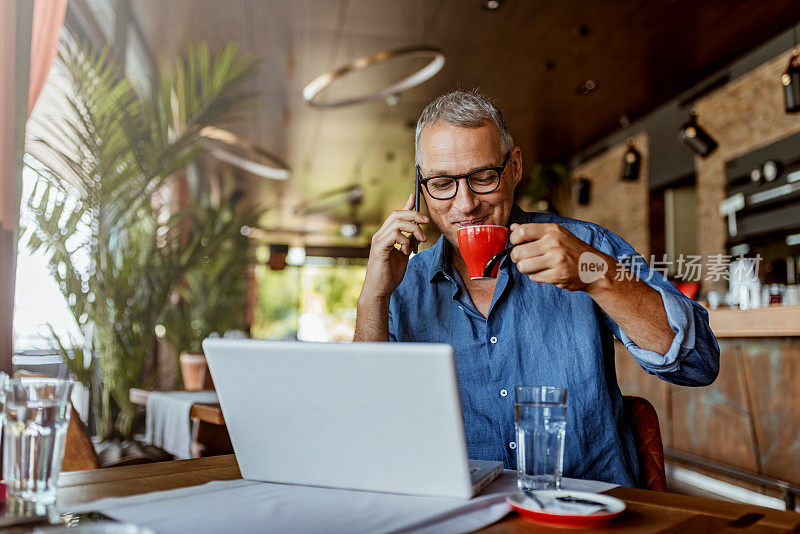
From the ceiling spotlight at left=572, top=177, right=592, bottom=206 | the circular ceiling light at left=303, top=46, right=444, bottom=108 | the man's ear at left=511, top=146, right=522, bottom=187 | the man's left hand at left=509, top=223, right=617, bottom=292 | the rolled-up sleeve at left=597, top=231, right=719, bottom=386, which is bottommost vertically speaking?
the rolled-up sleeve at left=597, top=231, right=719, bottom=386

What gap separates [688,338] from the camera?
1.29 m

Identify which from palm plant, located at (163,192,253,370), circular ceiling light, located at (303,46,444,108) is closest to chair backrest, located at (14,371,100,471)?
palm plant, located at (163,192,253,370)

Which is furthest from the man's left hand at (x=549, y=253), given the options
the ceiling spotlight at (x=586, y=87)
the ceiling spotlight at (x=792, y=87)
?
the ceiling spotlight at (x=586, y=87)

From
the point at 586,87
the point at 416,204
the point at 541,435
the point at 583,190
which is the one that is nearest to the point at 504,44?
the point at 586,87

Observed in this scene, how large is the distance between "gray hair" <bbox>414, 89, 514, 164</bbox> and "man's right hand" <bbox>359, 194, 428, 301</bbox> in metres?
0.21

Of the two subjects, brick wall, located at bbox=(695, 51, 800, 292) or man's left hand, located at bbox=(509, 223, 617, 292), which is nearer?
man's left hand, located at bbox=(509, 223, 617, 292)

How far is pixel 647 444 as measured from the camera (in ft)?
4.65

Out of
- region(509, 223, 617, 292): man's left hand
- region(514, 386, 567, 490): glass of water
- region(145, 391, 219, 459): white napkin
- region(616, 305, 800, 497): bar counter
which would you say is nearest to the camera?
region(514, 386, 567, 490): glass of water

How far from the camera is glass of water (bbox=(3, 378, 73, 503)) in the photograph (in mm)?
891

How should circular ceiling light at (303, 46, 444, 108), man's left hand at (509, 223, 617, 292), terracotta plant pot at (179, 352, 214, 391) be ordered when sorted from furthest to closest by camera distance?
circular ceiling light at (303, 46, 444, 108) → terracotta plant pot at (179, 352, 214, 391) → man's left hand at (509, 223, 617, 292)

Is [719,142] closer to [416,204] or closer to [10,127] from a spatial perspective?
[416,204]

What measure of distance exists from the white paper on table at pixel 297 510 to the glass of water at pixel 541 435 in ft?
0.17

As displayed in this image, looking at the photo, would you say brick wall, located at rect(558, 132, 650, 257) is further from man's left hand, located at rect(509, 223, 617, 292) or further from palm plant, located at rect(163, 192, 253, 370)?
man's left hand, located at rect(509, 223, 617, 292)

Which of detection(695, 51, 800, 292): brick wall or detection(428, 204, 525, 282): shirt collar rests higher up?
detection(695, 51, 800, 292): brick wall
